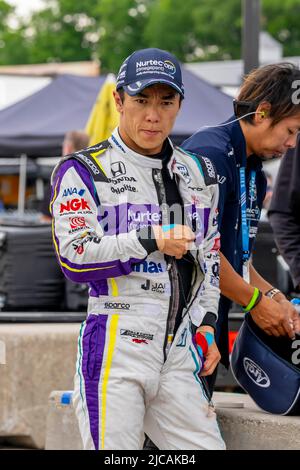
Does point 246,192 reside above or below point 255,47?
below

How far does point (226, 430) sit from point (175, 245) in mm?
1212

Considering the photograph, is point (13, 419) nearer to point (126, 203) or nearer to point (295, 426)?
point (295, 426)

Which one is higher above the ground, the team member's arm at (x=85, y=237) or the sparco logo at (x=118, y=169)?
the sparco logo at (x=118, y=169)

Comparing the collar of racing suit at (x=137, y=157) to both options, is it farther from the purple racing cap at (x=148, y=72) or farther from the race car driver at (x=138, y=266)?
the purple racing cap at (x=148, y=72)

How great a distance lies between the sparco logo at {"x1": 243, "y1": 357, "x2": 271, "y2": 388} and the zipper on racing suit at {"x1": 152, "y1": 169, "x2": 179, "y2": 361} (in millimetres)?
831

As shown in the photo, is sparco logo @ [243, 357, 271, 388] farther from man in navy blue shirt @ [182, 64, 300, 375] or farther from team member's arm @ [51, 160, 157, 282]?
team member's arm @ [51, 160, 157, 282]

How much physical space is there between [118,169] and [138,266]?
36 cm

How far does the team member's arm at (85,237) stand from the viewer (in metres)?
3.35

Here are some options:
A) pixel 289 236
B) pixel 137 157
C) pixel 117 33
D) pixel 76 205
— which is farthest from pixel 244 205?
pixel 117 33

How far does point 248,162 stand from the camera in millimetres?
4156

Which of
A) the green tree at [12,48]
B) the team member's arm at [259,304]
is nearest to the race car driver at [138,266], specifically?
the team member's arm at [259,304]

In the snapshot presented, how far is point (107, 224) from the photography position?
3.54 m

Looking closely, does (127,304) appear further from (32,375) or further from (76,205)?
(32,375)

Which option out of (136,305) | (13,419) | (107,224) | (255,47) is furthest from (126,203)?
(255,47)
